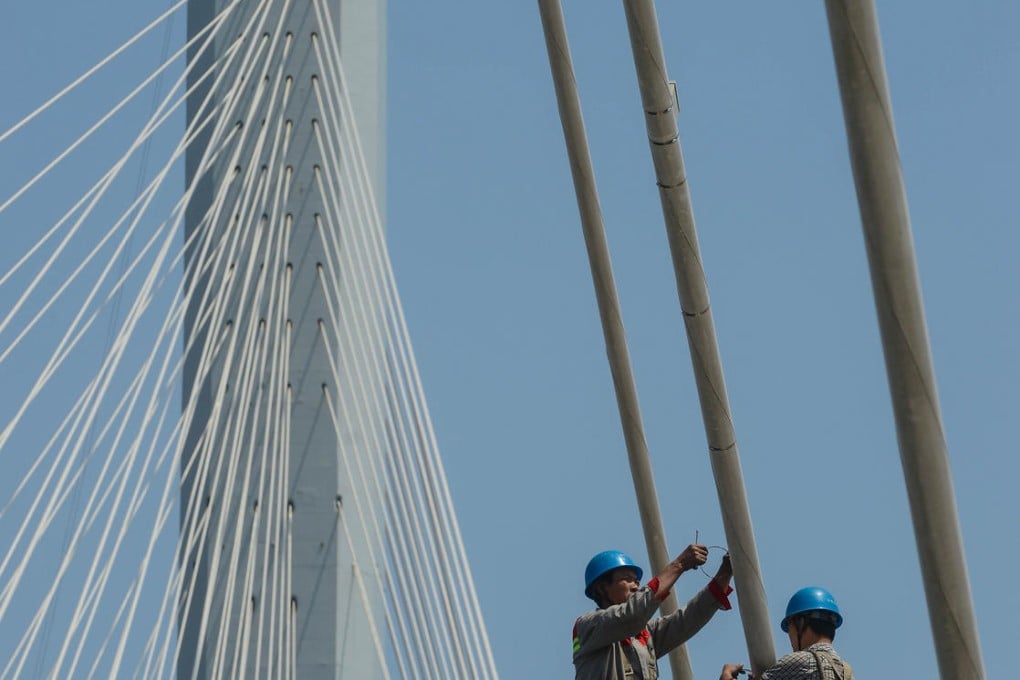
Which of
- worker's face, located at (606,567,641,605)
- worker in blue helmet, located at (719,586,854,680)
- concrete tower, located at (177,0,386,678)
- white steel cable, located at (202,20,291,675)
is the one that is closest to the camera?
worker in blue helmet, located at (719,586,854,680)

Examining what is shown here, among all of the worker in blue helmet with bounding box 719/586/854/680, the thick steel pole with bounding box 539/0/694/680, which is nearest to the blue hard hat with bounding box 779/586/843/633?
the worker in blue helmet with bounding box 719/586/854/680

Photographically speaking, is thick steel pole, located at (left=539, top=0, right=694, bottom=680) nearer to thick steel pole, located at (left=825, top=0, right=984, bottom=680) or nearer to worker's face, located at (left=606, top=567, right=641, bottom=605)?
worker's face, located at (left=606, top=567, right=641, bottom=605)

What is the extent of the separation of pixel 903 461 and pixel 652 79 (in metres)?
3.35

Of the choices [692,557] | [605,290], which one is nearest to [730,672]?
[692,557]

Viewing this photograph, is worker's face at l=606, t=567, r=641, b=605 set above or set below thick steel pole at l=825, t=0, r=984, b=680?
below

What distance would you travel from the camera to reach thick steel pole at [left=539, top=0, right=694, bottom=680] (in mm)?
11094

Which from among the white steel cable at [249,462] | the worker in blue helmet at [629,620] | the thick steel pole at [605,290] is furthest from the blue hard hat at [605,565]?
the white steel cable at [249,462]

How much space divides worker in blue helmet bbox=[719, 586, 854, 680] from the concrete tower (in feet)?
17.0

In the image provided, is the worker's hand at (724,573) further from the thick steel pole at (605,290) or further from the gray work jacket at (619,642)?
the thick steel pole at (605,290)

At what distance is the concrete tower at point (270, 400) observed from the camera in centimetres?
1300

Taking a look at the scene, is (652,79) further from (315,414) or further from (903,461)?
(315,414)

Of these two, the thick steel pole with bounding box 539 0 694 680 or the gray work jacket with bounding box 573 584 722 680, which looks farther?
the thick steel pole with bounding box 539 0 694 680

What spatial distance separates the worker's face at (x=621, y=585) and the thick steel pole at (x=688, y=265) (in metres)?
0.73

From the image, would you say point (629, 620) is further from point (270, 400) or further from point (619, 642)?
point (270, 400)
